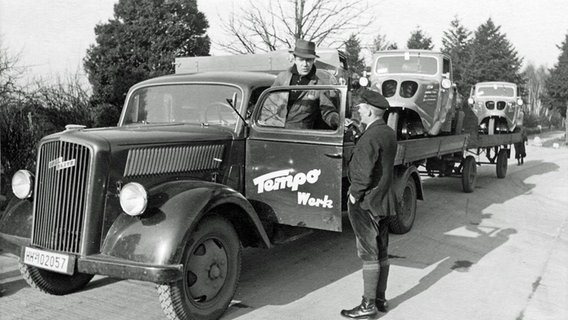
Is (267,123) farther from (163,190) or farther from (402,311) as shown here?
(402,311)

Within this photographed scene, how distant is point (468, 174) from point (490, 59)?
45.2 meters

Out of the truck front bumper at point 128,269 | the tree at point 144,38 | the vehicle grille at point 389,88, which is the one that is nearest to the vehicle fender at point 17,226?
the truck front bumper at point 128,269

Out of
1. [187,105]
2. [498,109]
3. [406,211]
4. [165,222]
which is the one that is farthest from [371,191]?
[498,109]

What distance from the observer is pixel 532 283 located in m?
5.27

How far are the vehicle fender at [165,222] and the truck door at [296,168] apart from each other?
0.63 meters

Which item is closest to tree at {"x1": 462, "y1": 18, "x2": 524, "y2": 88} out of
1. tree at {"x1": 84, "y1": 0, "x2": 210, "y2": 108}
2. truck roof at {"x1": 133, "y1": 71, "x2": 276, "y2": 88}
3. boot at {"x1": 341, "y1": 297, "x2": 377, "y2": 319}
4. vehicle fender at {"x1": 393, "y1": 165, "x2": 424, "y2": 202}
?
tree at {"x1": 84, "y1": 0, "x2": 210, "y2": 108}

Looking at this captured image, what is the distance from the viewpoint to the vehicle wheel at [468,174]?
1103 cm

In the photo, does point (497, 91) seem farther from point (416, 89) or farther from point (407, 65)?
point (416, 89)

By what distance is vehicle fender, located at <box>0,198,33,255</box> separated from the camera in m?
4.27

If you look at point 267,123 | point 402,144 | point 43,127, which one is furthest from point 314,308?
point 43,127

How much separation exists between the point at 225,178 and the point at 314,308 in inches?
54.1

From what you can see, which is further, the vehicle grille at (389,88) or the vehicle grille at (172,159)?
the vehicle grille at (389,88)

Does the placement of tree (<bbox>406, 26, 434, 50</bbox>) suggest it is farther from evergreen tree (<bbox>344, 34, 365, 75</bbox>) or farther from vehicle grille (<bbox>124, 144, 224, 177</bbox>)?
vehicle grille (<bbox>124, 144, 224, 177</bbox>)

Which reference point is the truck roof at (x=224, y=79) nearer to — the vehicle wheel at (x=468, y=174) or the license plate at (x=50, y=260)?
the license plate at (x=50, y=260)
